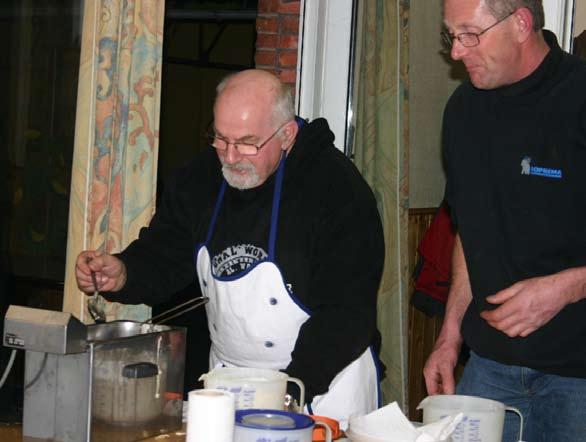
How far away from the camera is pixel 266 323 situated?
243 cm

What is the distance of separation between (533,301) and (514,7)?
2.09ft

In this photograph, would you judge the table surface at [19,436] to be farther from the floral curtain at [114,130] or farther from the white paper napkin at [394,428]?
the floral curtain at [114,130]

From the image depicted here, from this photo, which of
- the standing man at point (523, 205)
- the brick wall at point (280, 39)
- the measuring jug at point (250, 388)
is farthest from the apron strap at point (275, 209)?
the brick wall at point (280, 39)

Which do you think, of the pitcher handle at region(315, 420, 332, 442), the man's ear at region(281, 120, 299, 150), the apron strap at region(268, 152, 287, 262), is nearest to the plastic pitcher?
the pitcher handle at region(315, 420, 332, 442)

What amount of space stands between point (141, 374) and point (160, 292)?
0.81 meters

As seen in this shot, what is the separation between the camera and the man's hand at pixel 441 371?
2.14m

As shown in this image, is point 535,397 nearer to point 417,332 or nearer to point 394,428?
point 394,428

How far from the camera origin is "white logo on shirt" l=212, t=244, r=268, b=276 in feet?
8.00

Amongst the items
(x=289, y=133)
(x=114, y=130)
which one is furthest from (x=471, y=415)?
(x=114, y=130)

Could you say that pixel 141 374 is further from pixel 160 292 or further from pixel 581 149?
pixel 581 149

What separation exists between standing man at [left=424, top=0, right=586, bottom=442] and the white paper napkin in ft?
1.50

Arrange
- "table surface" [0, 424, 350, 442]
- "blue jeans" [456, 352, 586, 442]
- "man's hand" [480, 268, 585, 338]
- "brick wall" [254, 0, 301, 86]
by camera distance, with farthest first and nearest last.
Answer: "brick wall" [254, 0, 301, 86] < "blue jeans" [456, 352, 586, 442] < "man's hand" [480, 268, 585, 338] < "table surface" [0, 424, 350, 442]

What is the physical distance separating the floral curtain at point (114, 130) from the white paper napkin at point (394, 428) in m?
1.24

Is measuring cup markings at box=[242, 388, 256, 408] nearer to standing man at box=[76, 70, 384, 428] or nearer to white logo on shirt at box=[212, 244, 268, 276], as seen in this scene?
standing man at box=[76, 70, 384, 428]
